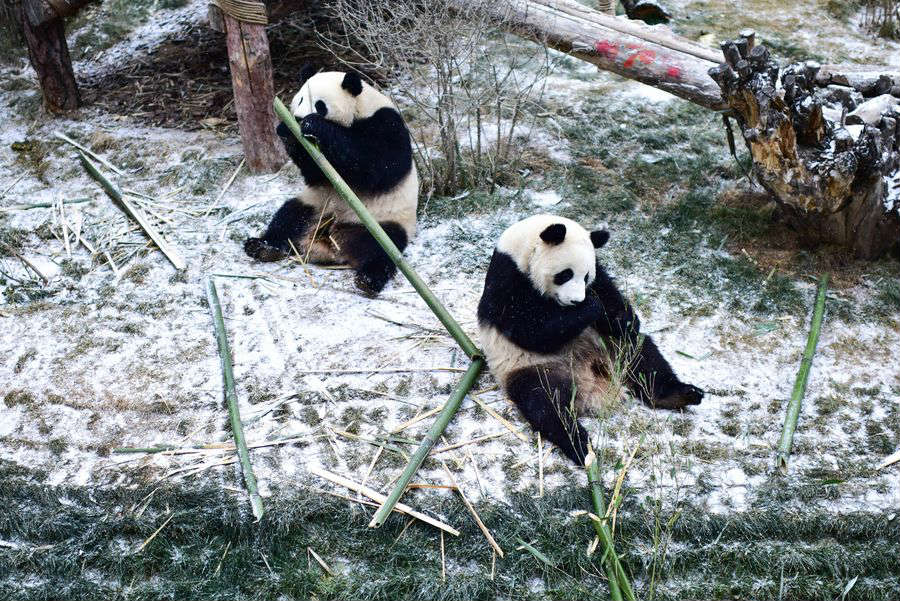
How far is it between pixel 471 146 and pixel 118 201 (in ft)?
7.88

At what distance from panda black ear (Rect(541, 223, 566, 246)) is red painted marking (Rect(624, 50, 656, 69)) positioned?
241 centimetres

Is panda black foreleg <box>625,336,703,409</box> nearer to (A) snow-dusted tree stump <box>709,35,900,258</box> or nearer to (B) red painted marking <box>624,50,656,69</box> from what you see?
(A) snow-dusted tree stump <box>709,35,900,258</box>

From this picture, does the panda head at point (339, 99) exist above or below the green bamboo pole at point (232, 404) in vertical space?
above

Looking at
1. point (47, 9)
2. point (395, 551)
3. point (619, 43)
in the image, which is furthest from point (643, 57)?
point (47, 9)

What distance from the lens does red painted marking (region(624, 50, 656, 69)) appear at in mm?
5664

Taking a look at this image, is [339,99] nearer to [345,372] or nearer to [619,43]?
[345,372]

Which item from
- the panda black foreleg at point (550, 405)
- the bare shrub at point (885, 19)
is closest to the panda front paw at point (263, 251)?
the panda black foreleg at point (550, 405)

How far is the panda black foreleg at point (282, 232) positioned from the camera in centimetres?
524

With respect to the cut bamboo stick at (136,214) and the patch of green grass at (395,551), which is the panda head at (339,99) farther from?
the patch of green grass at (395,551)

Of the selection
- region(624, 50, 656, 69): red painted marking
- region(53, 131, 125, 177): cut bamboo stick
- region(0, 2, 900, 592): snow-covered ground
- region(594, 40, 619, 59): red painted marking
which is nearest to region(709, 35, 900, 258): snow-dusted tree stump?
region(0, 2, 900, 592): snow-covered ground

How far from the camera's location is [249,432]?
4.01 meters

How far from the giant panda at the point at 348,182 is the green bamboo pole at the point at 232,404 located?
1.95 feet

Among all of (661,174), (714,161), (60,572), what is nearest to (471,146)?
(661,174)

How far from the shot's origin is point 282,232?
5.34 m
